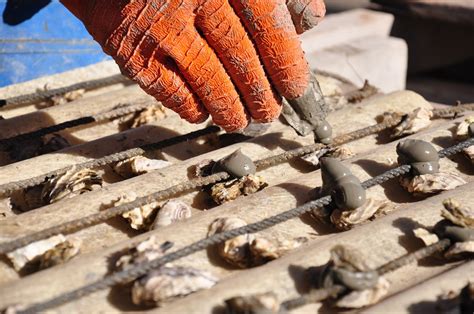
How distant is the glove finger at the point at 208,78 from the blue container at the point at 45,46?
0.94 metres

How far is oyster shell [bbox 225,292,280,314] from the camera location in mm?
1306

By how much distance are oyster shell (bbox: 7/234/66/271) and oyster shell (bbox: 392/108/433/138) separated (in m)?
1.03

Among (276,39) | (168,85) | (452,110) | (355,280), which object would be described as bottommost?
(452,110)

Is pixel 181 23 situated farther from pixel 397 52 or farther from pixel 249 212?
pixel 397 52

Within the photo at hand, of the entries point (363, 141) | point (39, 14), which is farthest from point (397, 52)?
point (39, 14)

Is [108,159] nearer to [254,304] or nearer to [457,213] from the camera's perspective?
[254,304]

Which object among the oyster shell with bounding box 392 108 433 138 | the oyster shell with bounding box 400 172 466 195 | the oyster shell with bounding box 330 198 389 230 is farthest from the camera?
the oyster shell with bounding box 392 108 433 138

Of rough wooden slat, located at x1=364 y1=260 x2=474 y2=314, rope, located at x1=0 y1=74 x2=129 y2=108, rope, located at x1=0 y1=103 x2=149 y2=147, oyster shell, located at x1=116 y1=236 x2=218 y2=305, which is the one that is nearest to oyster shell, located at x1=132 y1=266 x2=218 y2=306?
oyster shell, located at x1=116 y1=236 x2=218 y2=305

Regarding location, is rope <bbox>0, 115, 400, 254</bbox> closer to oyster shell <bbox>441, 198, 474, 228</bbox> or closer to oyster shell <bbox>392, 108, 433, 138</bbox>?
oyster shell <bbox>392, 108, 433, 138</bbox>

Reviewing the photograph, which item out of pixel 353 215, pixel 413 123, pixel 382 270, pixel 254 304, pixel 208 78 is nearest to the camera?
pixel 254 304

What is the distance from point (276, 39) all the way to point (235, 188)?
369mm

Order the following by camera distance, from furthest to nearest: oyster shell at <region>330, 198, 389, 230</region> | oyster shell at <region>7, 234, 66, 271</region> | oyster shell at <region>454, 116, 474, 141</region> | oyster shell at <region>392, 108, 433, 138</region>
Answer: oyster shell at <region>392, 108, 433, 138</region> < oyster shell at <region>454, 116, 474, 141</region> < oyster shell at <region>330, 198, 389, 230</region> < oyster shell at <region>7, 234, 66, 271</region>

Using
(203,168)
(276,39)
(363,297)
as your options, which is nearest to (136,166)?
(203,168)

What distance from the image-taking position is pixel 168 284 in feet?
4.57
